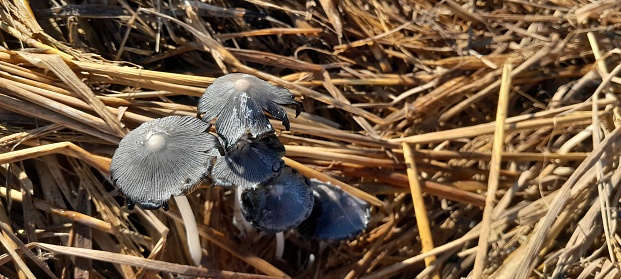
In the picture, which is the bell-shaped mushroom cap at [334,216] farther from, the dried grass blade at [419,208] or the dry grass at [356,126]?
the dried grass blade at [419,208]

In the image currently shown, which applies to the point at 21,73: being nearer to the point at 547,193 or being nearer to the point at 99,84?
the point at 99,84

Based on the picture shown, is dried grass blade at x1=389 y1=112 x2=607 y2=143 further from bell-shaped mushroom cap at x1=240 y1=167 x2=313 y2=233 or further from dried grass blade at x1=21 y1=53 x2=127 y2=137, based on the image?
dried grass blade at x1=21 y1=53 x2=127 y2=137

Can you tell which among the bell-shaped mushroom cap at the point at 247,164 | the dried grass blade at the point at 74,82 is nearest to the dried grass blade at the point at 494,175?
the bell-shaped mushroom cap at the point at 247,164

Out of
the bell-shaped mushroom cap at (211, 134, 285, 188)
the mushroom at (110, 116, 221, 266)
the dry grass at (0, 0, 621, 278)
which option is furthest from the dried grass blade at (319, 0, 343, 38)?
the mushroom at (110, 116, 221, 266)

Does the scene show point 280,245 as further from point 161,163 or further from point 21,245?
point 21,245

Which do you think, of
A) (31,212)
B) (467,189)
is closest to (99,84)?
(31,212)

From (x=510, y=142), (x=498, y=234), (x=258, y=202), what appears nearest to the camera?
(x=258, y=202)

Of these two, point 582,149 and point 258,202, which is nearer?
point 258,202
